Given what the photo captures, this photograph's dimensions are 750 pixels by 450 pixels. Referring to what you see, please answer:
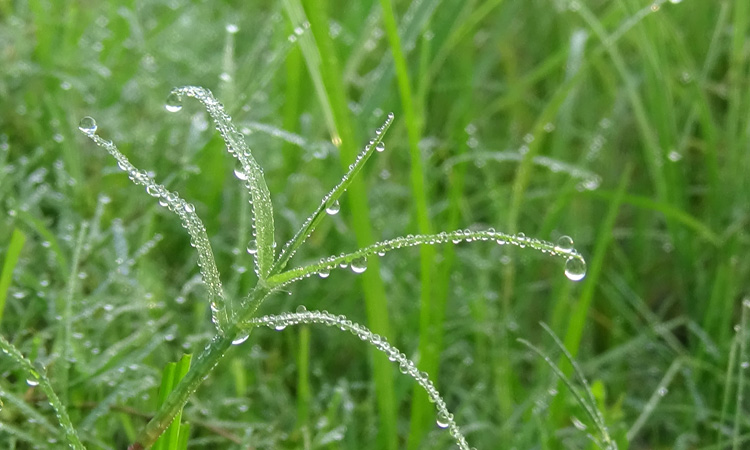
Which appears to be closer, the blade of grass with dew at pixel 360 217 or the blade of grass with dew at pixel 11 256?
the blade of grass with dew at pixel 11 256

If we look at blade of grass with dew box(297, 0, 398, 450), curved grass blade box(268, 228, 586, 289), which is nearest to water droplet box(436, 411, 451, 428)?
curved grass blade box(268, 228, 586, 289)

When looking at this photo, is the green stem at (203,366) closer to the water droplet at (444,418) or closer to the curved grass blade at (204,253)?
the curved grass blade at (204,253)

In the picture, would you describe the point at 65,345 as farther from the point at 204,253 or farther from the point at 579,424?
the point at 579,424

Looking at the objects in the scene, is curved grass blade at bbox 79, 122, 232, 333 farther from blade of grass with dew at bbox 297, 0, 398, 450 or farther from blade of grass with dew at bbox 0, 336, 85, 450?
blade of grass with dew at bbox 297, 0, 398, 450

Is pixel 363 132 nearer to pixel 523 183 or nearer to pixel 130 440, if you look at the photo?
pixel 523 183

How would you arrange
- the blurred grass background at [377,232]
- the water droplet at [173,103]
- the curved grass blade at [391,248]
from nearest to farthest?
the curved grass blade at [391,248] → the water droplet at [173,103] → the blurred grass background at [377,232]

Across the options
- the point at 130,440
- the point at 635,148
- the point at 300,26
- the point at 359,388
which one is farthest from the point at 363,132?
the point at 635,148

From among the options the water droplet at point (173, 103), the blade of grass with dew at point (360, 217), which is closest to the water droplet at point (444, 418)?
the blade of grass with dew at point (360, 217)

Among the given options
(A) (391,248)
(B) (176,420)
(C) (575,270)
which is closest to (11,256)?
(B) (176,420)
